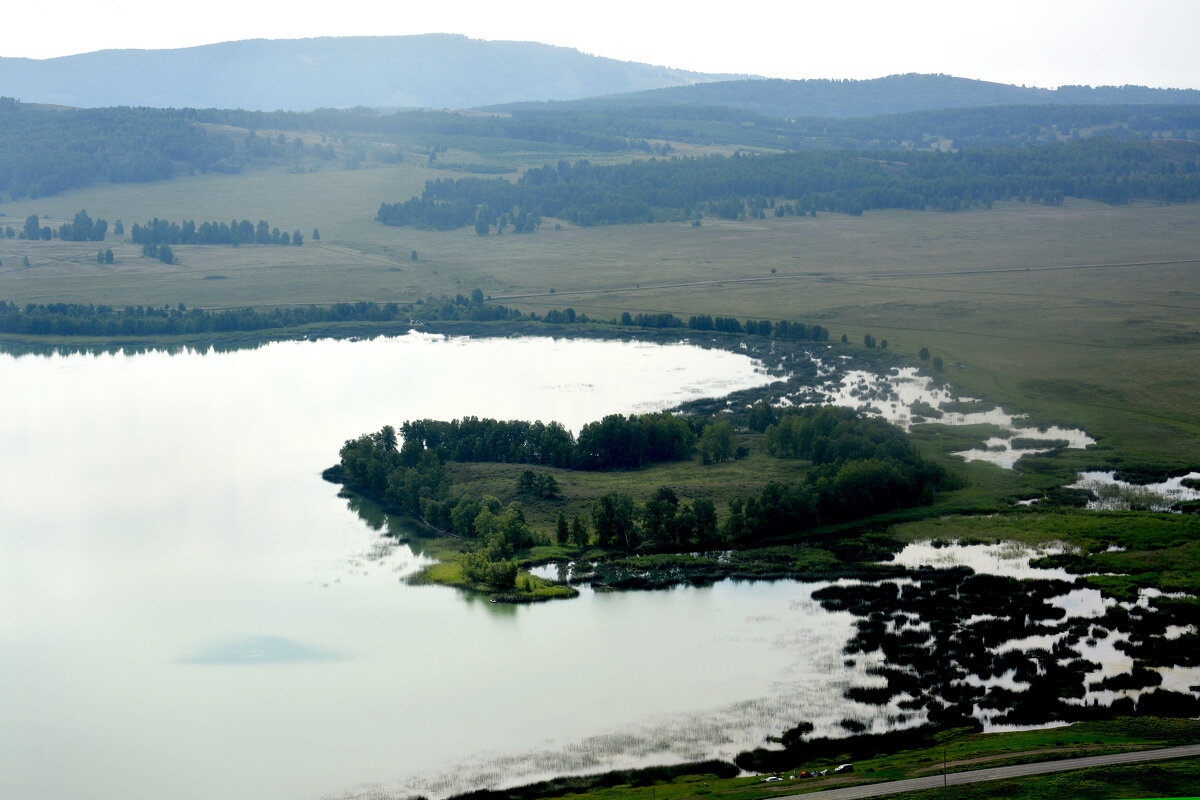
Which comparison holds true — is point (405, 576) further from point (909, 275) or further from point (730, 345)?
point (909, 275)

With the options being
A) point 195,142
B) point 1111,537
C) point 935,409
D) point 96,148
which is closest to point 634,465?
point 935,409

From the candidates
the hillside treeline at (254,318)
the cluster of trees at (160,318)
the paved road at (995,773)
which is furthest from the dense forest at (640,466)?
the cluster of trees at (160,318)

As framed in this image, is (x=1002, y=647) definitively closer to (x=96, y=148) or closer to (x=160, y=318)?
(x=160, y=318)

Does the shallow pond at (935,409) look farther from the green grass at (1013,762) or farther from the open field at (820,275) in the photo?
the green grass at (1013,762)

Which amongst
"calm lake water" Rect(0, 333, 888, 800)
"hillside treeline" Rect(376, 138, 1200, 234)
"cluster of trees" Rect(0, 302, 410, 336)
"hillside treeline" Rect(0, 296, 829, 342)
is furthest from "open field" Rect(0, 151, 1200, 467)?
"calm lake water" Rect(0, 333, 888, 800)

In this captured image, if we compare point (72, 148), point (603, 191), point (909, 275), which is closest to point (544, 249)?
point (603, 191)

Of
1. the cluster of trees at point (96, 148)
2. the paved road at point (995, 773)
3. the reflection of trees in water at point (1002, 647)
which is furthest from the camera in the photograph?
the cluster of trees at point (96, 148)
